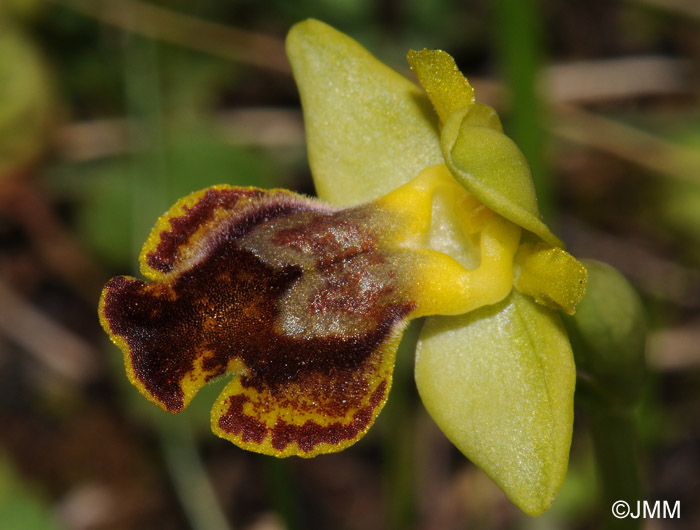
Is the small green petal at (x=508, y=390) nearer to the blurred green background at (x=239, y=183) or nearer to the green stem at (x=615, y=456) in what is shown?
the green stem at (x=615, y=456)

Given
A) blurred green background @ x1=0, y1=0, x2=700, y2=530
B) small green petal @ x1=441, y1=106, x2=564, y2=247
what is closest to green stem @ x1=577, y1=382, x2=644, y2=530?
small green petal @ x1=441, y1=106, x2=564, y2=247

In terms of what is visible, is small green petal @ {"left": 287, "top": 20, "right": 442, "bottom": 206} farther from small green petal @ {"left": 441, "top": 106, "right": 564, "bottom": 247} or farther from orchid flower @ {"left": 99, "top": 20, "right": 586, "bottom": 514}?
small green petal @ {"left": 441, "top": 106, "right": 564, "bottom": 247}

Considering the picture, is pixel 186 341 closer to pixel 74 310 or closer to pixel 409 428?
pixel 409 428

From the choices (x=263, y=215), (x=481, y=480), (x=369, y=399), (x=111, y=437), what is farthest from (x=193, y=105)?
(x=369, y=399)

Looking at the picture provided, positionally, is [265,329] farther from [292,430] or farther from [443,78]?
[443,78]

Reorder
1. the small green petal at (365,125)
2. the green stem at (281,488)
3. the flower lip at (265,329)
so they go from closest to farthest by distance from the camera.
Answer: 1. the flower lip at (265,329)
2. the small green petal at (365,125)
3. the green stem at (281,488)

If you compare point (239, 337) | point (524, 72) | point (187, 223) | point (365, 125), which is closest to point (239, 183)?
point (524, 72)

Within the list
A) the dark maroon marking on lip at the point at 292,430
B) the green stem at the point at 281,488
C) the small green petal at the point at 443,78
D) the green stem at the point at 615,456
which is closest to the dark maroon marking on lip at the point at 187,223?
the dark maroon marking on lip at the point at 292,430

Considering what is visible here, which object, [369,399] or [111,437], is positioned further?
[111,437]
